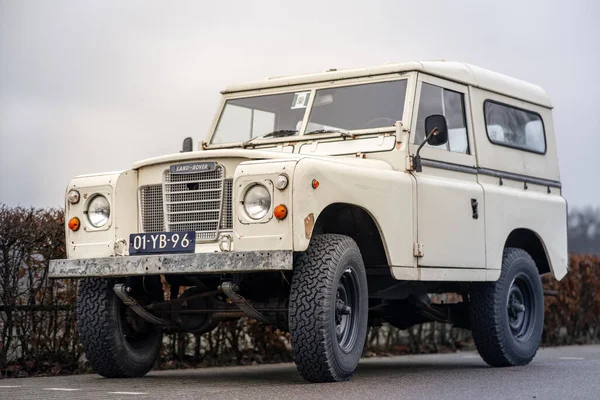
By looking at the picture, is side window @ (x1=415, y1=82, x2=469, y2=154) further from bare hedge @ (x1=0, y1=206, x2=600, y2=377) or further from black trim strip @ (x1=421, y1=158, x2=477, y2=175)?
bare hedge @ (x1=0, y1=206, x2=600, y2=377)

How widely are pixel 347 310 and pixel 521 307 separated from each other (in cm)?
315

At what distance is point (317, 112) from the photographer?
9.65 m

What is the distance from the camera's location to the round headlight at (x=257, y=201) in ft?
25.2

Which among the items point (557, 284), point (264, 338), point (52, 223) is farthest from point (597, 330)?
point (52, 223)

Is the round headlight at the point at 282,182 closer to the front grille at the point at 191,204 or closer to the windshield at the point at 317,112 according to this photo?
the front grille at the point at 191,204

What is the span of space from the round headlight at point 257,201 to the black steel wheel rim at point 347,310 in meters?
0.78

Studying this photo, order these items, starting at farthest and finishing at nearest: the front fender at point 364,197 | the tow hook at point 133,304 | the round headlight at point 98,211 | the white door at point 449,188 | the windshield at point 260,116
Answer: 1. the windshield at point 260,116
2. the white door at point 449,188
3. the round headlight at point 98,211
4. the tow hook at point 133,304
5. the front fender at point 364,197

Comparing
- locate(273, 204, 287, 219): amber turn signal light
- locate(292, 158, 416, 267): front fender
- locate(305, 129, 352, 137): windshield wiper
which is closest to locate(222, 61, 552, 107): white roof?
locate(305, 129, 352, 137): windshield wiper

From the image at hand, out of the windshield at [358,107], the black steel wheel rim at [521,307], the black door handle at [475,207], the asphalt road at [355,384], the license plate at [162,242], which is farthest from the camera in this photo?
the black steel wheel rim at [521,307]

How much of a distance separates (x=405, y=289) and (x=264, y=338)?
265 centimetres

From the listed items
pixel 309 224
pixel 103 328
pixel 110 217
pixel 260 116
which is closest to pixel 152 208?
pixel 110 217

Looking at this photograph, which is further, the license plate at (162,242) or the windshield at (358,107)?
the windshield at (358,107)

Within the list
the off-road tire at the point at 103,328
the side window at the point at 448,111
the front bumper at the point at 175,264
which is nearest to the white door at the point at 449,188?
the side window at the point at 448,111

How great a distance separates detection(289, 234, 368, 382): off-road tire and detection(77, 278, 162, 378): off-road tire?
174 cm
